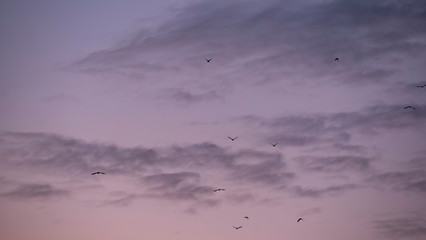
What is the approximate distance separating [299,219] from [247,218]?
13187 millimetres

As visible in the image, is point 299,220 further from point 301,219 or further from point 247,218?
point 247,218

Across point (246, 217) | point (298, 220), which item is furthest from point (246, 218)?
point (298, 220)

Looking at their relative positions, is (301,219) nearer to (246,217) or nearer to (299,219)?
(299,219)

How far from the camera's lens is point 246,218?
13775cm

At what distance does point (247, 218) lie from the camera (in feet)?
456

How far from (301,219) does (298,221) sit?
916 mm

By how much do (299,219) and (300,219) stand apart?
5.24ft

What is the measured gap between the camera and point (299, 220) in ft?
467

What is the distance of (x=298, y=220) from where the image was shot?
460 feet

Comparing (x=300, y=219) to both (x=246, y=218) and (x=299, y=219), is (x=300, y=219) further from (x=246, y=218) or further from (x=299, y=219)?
(x=246, y=218)

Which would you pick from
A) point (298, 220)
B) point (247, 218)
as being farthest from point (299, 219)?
point (247, 218)

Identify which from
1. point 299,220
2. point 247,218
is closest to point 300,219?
point 299,220

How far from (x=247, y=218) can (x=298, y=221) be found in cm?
1406

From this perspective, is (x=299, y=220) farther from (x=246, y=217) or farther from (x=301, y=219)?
(x=246, y=217)
